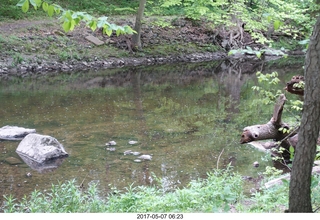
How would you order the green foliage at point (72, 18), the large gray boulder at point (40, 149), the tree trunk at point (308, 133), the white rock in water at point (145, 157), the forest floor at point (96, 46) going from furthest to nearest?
1. the forest floor at point (96, 46)
2. the white rock in water at point (145, 157)
3. the large gray boulder at point (40, 149)
4. the tree trunk at point (308, 133)
5. the green foliage at point (72, 18)

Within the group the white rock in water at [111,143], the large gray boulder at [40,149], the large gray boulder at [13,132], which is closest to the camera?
the large gray boulder at [40,149]

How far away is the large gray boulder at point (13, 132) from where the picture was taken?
9156 millimetres

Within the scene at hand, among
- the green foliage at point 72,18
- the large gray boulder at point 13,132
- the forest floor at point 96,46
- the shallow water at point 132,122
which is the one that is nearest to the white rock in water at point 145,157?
the shallow water at point 132,122

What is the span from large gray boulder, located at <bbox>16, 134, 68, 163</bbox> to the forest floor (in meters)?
10.3

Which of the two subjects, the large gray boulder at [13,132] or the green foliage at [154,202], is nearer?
the green foliage at [154,202]

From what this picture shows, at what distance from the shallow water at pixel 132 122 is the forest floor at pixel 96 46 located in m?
1.53

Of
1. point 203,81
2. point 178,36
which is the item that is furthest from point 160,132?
point 178,36

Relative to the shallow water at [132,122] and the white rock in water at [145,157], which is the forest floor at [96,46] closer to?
the shallow water at [132,122]

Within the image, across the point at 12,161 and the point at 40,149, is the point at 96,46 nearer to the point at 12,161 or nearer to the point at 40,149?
the point at 40,149

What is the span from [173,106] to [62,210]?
8.47m

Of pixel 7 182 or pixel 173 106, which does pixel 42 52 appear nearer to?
pixel 173 106

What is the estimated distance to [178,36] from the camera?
989 inches

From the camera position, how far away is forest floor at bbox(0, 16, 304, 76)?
1895 centimetres

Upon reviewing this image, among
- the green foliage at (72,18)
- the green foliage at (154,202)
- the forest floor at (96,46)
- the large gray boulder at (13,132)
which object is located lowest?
the forest floor at (96,46)
